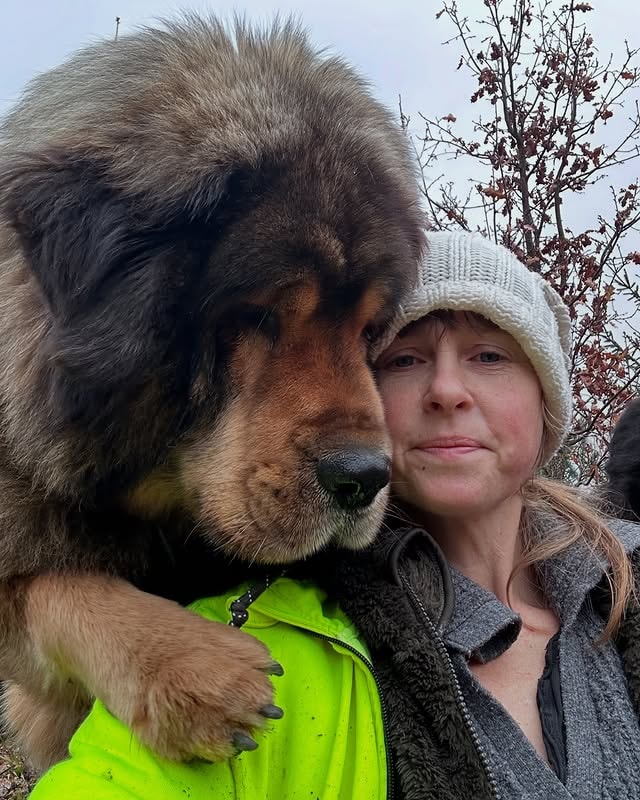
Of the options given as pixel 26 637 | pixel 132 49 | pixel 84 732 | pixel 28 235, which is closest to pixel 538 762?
pixel 84 732

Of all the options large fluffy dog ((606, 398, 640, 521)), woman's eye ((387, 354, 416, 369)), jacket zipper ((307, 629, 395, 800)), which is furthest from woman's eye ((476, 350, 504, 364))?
large fluffy dog ((606, 398, 640, 521))

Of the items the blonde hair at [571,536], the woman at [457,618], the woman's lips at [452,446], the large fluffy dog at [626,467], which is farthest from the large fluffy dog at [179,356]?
the large fluffy dog at [626,467]

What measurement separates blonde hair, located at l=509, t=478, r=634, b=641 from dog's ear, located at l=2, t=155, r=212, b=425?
51.6 inches

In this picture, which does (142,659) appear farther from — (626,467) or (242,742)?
(626,467)

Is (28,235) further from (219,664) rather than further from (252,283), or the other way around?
(219,664)

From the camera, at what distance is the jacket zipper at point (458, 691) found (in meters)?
1.69

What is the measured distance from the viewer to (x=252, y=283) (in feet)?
6.31

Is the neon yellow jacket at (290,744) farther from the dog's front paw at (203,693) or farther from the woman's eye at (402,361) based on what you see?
the woman's eye at (402,361)

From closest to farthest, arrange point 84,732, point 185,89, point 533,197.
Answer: point 84,732
point 185,89
point 533,197

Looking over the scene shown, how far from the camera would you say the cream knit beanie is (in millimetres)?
2320

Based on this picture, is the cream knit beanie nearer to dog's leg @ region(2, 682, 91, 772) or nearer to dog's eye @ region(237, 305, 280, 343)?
dog's eye @ region(237, 305, 280, 343)

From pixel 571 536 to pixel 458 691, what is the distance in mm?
963

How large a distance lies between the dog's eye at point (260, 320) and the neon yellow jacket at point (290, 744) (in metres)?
0.62

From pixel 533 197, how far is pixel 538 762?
3.99 m
